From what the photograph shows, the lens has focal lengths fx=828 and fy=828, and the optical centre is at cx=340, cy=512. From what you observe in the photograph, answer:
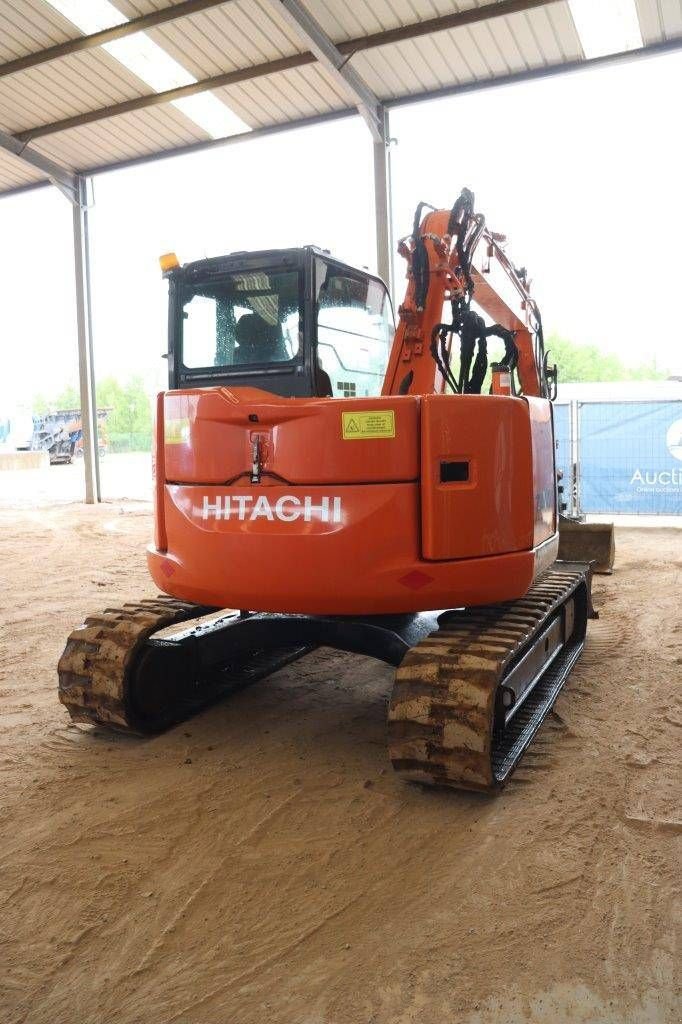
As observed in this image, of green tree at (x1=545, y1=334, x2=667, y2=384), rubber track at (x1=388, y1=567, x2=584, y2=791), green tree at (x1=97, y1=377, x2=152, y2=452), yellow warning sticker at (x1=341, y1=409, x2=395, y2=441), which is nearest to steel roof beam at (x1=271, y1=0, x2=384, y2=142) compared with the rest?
yellow warning sticker at (x1=341, y1=409, x2=395, y2=441)

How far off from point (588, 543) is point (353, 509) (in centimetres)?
525

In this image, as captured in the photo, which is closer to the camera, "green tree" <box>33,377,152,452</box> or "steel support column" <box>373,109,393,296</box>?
"steel support column" <box>373,109,393,296</box>

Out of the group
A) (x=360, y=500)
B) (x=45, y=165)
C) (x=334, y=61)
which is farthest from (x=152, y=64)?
(x=360, y=500)

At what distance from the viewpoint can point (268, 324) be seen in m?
4.20

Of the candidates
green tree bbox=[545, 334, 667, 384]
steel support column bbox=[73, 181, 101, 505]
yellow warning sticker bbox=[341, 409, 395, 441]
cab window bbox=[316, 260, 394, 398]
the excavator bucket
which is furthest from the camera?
green tree bbox=[545, 334, 667, 384]

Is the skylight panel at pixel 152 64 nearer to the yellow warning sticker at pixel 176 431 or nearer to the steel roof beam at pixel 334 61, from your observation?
the steel roof beam at pixel 334 61

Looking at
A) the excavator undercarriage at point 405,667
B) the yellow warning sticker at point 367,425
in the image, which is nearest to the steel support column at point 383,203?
the excavator undercarriage at point 405,667

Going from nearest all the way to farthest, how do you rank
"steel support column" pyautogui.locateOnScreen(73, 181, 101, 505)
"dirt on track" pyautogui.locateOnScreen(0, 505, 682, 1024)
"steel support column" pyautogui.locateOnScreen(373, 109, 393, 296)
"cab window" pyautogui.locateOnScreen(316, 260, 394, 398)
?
"dirt on track" pyautogui.locateOnScreen(0, 505, 682, 1024), "cab window" pyautogui.locateOnScreen(316, 260, 394, 398), "steel support column" pyautogui.locateOnScreen(373, 109, 393, 296), "steel support column" pyautogui.locateOnScreen(73, 181, 101, 505)

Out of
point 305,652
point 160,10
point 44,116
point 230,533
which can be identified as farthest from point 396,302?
point 230,533

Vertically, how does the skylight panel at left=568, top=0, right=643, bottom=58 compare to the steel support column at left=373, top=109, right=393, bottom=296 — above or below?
above

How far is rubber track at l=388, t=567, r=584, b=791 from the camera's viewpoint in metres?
3.21

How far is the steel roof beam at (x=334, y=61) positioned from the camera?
9.53m

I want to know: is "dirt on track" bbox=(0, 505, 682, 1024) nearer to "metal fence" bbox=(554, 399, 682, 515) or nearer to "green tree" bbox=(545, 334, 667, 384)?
"metal fence" bbox=(554, 399, 682, 515)

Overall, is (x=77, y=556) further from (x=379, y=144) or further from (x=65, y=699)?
(x=379, y=144)
